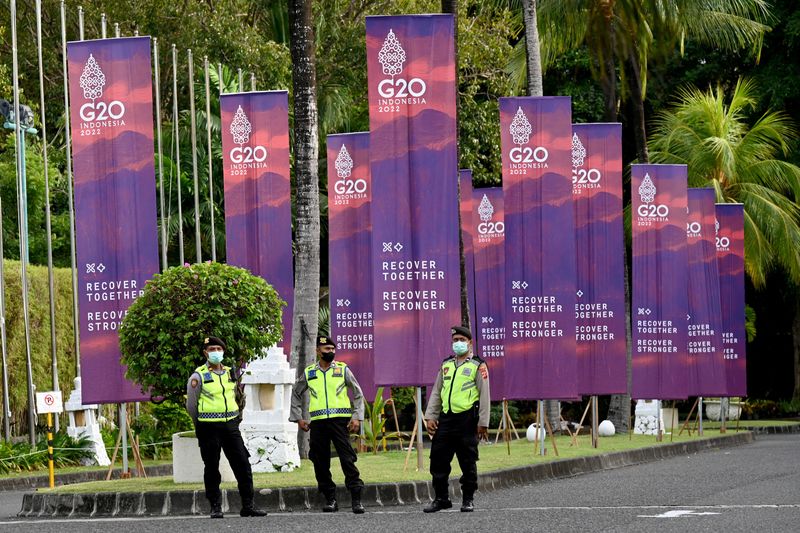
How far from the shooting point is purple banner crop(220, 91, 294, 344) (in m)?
24.4

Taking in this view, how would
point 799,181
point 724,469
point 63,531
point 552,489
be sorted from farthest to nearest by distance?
point 799,181 → point 724,469 → point 552,489 → point 63,531

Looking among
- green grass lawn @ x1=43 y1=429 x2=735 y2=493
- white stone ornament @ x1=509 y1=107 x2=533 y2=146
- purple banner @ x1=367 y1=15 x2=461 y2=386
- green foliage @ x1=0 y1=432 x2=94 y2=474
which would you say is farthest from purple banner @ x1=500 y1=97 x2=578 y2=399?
green foliage @ x1=0 y1=432 x2=94 y2=474

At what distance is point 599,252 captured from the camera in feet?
86.0

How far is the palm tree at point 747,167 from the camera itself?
142 ft

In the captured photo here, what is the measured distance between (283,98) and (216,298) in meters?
7.06

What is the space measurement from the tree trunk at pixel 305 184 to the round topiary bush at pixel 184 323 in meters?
4.27

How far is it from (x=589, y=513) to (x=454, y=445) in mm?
1659

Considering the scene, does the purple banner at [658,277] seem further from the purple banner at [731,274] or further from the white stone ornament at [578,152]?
the purple banner at [731,274]

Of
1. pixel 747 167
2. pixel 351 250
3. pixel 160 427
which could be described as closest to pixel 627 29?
pixel 351 250

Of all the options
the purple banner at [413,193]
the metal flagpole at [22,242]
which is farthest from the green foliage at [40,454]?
the purple banner at [413,193]

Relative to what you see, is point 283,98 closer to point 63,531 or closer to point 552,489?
point 552,489

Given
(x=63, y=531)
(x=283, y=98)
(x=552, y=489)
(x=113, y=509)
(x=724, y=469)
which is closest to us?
(x=63, y=531)

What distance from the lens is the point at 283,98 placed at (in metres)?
24.6

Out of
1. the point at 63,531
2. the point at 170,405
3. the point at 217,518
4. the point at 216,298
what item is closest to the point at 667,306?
the point at 170,405
